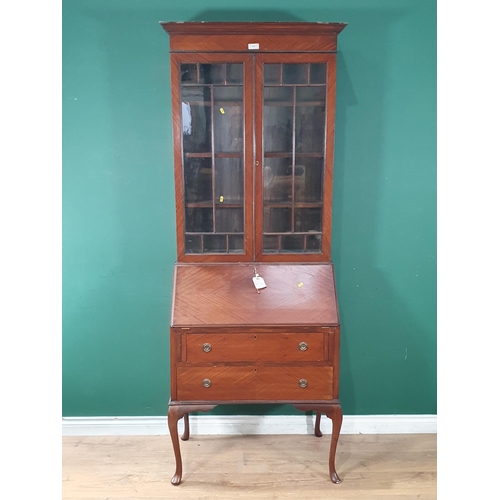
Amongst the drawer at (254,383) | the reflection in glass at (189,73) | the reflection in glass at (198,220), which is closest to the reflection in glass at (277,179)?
the reflection in glass at (198,220)

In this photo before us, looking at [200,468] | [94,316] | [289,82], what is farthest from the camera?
[94,316]

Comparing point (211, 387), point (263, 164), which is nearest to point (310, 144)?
point (263, 164)

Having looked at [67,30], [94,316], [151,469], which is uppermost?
[67,30]

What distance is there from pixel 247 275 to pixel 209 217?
0.36m

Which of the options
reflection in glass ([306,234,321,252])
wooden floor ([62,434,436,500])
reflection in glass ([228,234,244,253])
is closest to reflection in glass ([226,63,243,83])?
reflection in glass ([228,234,244,253])

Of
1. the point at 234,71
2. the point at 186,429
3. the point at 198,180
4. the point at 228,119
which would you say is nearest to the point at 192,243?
the point at 198,180

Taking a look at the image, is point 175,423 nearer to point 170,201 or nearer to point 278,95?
point 170,201

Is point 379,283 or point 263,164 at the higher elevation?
point 263,164

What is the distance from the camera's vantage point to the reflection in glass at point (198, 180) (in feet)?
7.55

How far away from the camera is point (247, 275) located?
2.32 m

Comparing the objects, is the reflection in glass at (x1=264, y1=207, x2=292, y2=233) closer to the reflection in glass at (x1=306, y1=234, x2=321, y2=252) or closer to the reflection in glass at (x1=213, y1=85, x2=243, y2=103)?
the reflection in glass at (x1=306, y1=234, x2=321, y2=252)

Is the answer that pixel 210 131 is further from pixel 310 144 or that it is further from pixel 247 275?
pixel 247 275

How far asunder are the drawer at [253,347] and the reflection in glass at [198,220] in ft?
1.79

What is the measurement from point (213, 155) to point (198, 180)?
0.49ft
